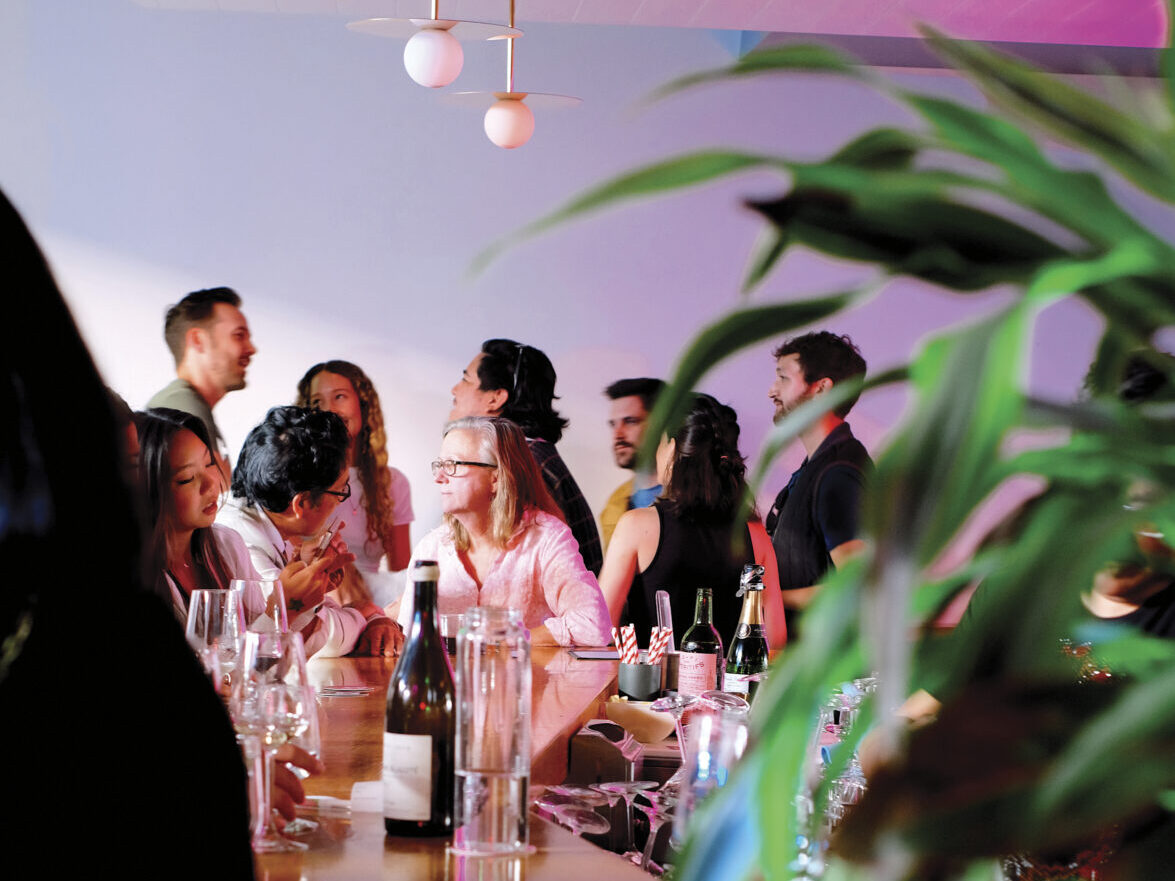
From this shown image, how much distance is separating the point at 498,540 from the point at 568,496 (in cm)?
84

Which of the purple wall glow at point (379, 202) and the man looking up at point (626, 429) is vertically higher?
the purple wall glow at point (379, 202)

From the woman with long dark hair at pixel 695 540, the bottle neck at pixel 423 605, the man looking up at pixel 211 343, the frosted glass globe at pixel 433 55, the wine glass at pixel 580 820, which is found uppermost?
the frosted glass globe at pixel 433 55

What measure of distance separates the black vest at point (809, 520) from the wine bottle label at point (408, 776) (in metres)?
2.79

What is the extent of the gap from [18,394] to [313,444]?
2.60 m

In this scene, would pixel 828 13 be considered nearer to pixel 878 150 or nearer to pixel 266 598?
pixel 266 598

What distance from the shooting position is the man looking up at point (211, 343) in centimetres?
579

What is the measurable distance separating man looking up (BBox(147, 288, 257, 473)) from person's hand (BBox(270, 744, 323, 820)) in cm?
444

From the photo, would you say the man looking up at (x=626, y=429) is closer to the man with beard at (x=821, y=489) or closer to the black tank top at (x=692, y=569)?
Answer: the man with beard at (x=821, y=489)

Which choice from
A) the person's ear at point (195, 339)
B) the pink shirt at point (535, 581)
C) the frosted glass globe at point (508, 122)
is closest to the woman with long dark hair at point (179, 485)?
the pink shirt at point (535, 581)

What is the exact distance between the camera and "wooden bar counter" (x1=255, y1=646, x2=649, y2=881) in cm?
124

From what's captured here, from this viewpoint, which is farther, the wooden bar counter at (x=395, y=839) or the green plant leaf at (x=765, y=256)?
the wooden bar counter at (x=395, y=839)

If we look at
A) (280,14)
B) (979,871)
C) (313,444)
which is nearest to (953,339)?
(979,871)

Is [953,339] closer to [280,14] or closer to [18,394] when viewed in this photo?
[18,394]

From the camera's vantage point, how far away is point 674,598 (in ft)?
12.1
